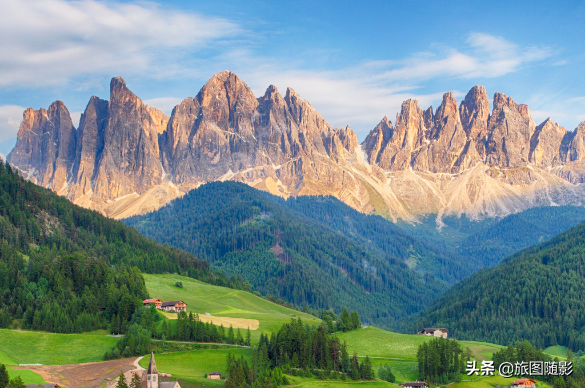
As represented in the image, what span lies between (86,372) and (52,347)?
18.5m

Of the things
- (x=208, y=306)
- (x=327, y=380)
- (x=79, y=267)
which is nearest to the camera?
(x=327, y=380)

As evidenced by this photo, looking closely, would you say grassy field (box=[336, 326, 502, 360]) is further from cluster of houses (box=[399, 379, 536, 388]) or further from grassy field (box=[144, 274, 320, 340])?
cluster of houses (box=[399, 379, 536, 388])

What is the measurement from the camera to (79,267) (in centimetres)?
15988

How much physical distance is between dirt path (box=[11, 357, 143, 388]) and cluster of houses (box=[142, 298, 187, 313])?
38.5 m

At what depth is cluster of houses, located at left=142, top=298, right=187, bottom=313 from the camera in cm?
15668

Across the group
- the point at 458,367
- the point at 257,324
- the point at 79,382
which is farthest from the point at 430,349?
the point at 79,382

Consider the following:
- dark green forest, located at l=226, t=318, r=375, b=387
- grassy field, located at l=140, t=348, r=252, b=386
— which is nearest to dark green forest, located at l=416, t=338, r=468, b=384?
dark green forest, located at l=226, t=318, r=375, b=387

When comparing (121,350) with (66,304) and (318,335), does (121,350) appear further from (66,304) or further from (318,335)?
(318,335)

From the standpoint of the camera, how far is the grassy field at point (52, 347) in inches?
4678

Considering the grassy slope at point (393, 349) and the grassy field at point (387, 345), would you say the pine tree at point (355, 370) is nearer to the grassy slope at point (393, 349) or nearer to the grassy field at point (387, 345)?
the grassy slope at point (393, 349)

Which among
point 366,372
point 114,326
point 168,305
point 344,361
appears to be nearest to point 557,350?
point 366,372

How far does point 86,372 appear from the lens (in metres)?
110

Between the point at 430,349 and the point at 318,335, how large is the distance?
22.5 m

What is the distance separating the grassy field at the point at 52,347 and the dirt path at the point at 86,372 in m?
4.86
